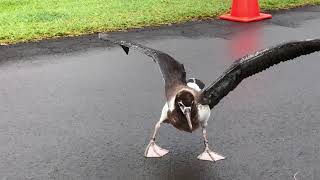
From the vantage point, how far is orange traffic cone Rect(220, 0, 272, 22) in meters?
11.2

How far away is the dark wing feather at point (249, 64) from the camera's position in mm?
4699

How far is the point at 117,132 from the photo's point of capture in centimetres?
565

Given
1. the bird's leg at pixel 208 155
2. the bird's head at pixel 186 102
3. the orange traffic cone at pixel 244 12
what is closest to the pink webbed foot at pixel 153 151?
the bird's leg at pixel 208 155

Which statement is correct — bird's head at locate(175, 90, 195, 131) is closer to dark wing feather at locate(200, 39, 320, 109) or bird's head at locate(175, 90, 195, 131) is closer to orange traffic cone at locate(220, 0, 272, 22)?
dark wing feather at locate(200, 39, 320, 109)

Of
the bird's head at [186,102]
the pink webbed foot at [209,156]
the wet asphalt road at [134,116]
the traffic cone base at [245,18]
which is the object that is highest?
the bird's head at [186,102]

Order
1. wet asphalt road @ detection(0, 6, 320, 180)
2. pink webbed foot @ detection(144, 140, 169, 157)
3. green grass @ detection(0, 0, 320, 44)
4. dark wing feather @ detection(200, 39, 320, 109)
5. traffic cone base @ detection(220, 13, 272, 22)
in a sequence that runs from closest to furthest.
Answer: dark wing feather @ detection(200, 39, 320, 109) → wet asphalt road @ detection(0, 6, 320, 180) → pink webbed foot @ detection(144, 140, 169, 157) → green grass @ detection(0, 0, 320, 44) → traffic cone base @ detection(220, 13, 272, 22)

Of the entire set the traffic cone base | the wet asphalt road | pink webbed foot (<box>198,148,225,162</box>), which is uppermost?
pink webbed foot (<box>198,148,225,162</box>)

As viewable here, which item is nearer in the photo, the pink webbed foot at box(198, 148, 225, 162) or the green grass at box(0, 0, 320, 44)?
the pink webbed foot at box(198, 148, 225, 162)

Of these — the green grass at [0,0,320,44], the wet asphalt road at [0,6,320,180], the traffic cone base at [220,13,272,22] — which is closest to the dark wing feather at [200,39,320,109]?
the wet asphalt road at [0,6,320,180]

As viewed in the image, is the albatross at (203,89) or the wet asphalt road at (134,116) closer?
the albatross at (203,89)

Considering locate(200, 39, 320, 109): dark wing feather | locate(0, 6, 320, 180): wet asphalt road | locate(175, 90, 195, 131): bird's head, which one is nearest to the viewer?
locate(175, 90, 195, 131): bird's head

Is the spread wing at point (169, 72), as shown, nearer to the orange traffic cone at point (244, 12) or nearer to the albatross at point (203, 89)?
the albatross at point (203, 89)

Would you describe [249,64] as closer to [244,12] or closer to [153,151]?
[153,151]

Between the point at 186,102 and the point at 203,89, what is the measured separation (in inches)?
13.3
